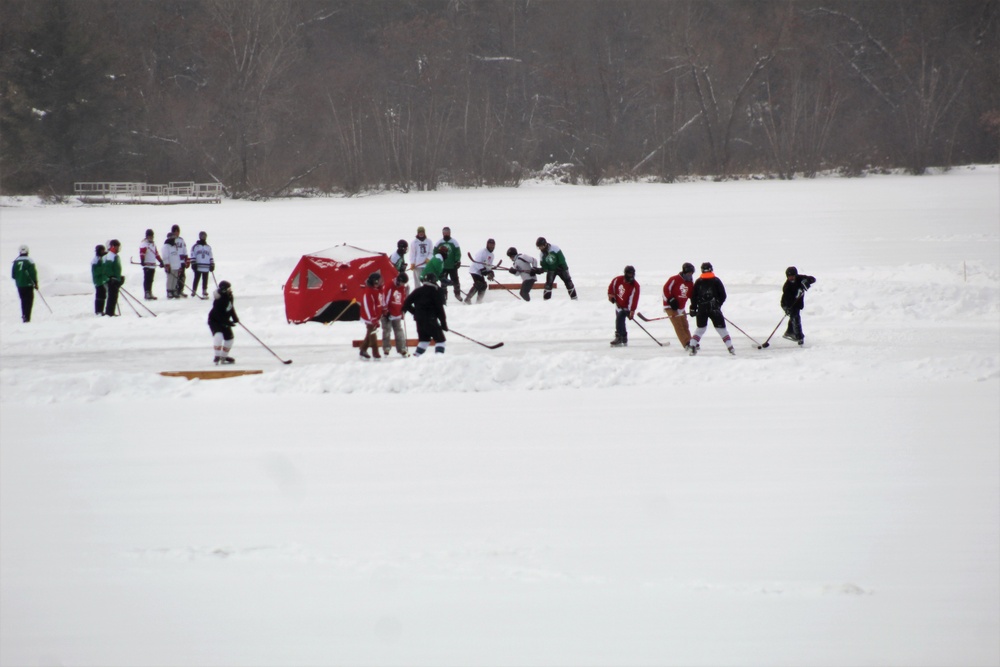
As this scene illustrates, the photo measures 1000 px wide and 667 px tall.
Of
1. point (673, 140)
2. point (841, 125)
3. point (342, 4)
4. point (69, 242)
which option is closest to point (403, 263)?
point (69, 242)

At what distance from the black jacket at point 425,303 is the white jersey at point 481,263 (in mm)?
5192

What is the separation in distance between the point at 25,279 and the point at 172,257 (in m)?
2.69

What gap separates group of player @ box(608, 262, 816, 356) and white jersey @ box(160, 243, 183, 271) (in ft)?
29.4

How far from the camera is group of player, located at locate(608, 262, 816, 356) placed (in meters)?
12.3

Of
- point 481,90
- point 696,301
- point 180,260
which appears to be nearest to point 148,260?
point 180,260

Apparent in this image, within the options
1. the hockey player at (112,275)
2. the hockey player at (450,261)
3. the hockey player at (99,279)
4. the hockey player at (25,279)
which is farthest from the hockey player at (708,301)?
the hockey player at (25,279)

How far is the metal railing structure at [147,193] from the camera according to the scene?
47.1 metres

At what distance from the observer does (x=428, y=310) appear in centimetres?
1195

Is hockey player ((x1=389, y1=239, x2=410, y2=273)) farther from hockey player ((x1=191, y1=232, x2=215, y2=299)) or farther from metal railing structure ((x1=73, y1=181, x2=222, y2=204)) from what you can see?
metal railing structure ((x1=73, y1=181, x2=222, y2=204))

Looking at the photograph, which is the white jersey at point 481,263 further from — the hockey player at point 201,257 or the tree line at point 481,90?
the tree line at point 481,90

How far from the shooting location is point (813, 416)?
944 cm

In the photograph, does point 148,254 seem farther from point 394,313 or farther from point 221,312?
point 394,313

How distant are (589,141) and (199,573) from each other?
5545 centimetres

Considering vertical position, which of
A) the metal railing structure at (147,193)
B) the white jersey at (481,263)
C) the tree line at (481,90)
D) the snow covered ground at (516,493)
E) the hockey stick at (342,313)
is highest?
the tree line at (481,90)
